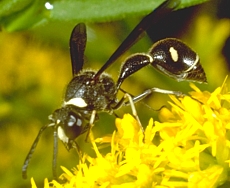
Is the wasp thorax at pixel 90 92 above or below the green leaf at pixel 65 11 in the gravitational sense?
below

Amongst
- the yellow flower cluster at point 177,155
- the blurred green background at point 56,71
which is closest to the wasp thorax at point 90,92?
the yellow flower cluster at point 177,155

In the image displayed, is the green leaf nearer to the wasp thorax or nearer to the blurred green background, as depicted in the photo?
the wasp thorax

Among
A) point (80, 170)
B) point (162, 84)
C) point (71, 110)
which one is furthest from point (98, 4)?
point (162, 84)

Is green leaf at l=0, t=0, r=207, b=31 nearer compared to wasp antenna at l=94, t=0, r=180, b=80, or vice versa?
wasp antenna at l=94, t=0, r=180, b=80

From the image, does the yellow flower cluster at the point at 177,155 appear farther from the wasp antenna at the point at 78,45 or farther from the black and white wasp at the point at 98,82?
the wasp antenna at the point at 78,45

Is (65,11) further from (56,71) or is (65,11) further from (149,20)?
(56,71)

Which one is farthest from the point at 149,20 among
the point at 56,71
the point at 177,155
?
the point at 56,71

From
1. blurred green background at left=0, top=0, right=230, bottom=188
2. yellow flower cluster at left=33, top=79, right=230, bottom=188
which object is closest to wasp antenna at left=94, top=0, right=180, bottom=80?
yellow flower cluster at left=33, top=79, right=230, bottom=188
